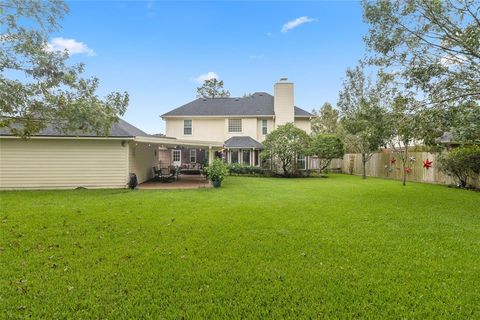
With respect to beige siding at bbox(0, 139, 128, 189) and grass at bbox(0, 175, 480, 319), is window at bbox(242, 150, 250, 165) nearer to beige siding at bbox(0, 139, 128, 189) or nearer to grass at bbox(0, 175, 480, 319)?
beige siding at bbox(0, 139, 128, 189)

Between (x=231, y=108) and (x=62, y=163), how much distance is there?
627 inches

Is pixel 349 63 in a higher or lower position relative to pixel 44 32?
higher

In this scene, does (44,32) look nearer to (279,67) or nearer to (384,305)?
(384,305)

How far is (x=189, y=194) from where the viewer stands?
480 inches

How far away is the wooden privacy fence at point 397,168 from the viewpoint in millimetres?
17109

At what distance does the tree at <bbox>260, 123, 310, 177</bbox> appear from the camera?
21.0 meters

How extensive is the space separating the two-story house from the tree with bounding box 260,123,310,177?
3.22 metres

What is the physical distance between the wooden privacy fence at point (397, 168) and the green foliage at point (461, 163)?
41 cm

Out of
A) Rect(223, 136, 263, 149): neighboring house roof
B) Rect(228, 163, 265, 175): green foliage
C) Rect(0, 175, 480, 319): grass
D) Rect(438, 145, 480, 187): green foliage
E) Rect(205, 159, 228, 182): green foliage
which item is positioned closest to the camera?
Rect(0, 175, 480, 319): grass

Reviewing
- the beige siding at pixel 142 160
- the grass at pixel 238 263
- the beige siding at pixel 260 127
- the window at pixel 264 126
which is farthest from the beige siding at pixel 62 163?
the window at pixel 264 126

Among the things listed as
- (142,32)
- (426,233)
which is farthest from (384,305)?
(142,32)

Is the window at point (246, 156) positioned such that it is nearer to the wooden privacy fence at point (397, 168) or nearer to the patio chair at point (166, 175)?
the patio chair at point (166, 175)

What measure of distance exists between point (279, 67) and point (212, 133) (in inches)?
348

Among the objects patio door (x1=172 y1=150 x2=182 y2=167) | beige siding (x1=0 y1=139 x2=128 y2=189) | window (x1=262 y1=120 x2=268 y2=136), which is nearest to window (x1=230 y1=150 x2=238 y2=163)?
window (x1=262 y1=120 x2=268 y2=136)
